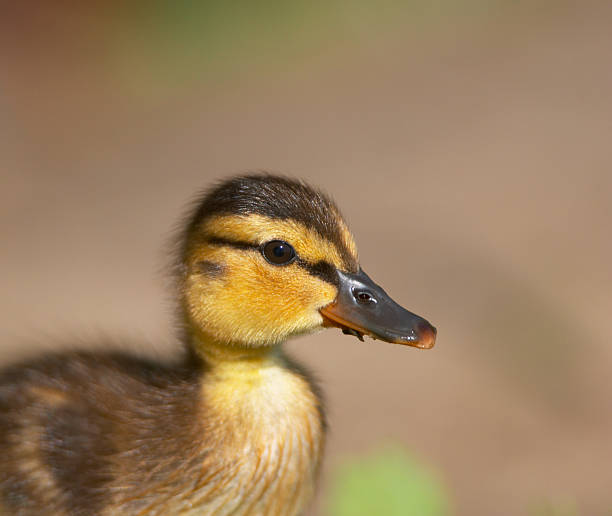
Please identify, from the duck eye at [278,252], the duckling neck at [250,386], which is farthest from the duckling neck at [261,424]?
the duck eye at [278,252]

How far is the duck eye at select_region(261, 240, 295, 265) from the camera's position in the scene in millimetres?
A: 2566

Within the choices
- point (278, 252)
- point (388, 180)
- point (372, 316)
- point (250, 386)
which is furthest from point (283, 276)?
point (388, 180)

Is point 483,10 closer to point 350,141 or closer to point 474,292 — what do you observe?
point 350,141

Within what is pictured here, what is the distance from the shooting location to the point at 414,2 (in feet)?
28.8

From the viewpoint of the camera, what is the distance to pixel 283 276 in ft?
8.44

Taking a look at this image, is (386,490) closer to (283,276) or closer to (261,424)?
(261,424)

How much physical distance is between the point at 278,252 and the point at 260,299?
0.13 meters

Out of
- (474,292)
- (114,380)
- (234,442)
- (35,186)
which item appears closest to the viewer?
(234,442)

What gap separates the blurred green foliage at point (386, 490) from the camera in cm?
254

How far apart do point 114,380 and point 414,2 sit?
6.63m

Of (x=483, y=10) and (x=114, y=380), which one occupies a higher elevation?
(x=483, y=10)

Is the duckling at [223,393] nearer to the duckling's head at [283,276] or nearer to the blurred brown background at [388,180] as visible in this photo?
the duckling's head at [283,276]

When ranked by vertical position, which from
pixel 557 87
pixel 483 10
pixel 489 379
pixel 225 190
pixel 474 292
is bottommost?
pixel 489 379

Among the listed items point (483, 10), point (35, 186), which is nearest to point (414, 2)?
point (483, 10)
